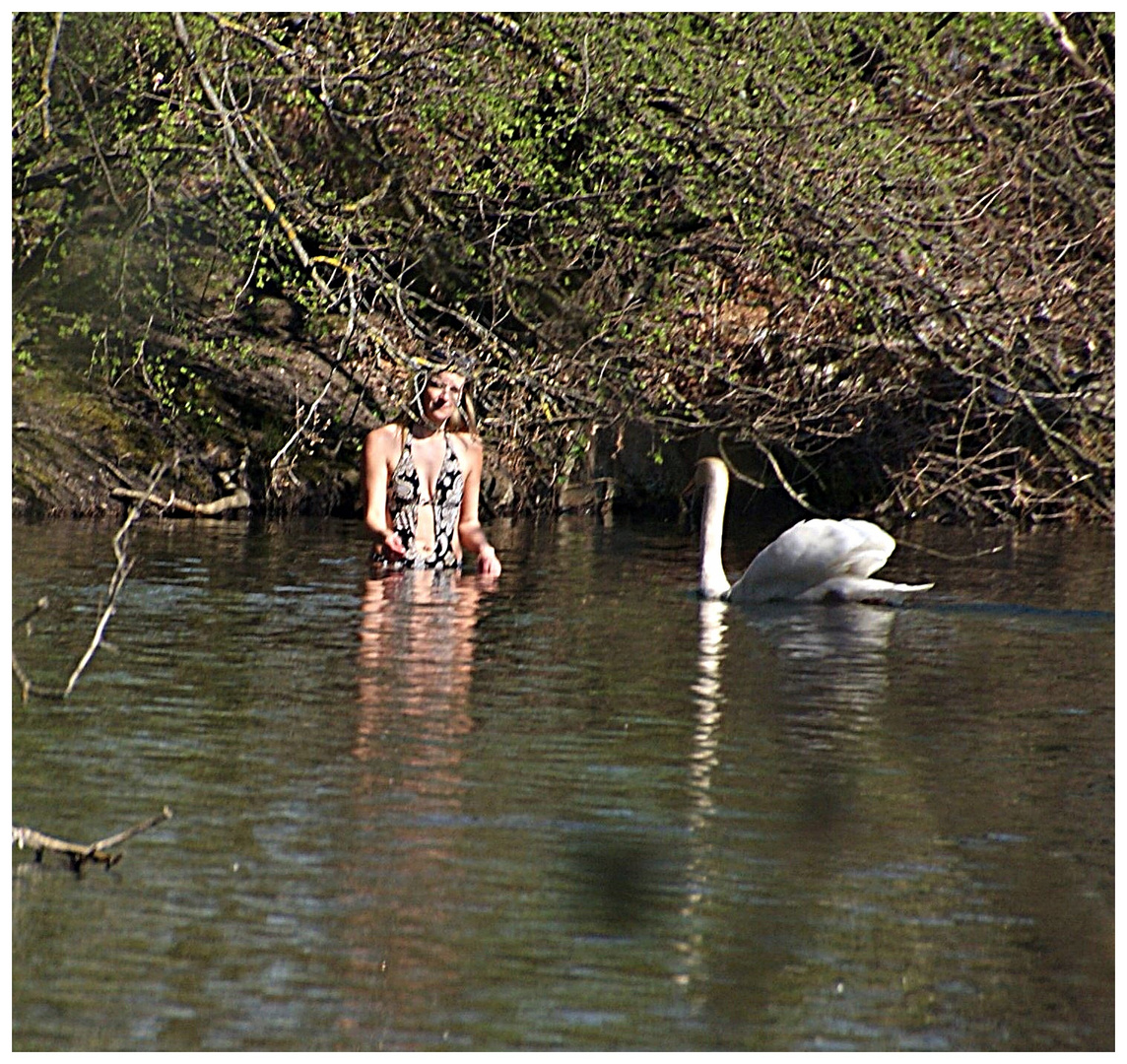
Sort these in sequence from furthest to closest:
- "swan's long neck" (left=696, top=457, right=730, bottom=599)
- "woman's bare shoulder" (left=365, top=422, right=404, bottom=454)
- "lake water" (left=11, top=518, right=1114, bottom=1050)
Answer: "woman's bare shoulder" (left=365, top=422, right=404, bottom=454) < "swan's long neck" (left=696, top=457, right=730, bottom=599) < "lake water" (left=11, top=518, right=1114, bottom=1050)

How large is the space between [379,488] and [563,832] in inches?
325

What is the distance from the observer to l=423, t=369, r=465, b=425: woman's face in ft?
47.4

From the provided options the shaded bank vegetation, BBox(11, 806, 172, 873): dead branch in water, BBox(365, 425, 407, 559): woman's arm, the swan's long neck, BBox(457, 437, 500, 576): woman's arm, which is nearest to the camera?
BBox(11, 806, 172, 873): dead branch in water

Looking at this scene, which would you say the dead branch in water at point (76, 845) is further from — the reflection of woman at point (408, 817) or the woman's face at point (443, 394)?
the woman's face at point (443, 394)

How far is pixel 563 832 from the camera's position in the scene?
6734 millimetres

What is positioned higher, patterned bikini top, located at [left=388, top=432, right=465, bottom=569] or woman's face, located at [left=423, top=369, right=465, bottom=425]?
woman's face, located at [left=423, top=369, right=465, bottom=425]

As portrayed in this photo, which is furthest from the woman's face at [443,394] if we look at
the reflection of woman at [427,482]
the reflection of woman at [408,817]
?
the reflection of woman at [408,817]

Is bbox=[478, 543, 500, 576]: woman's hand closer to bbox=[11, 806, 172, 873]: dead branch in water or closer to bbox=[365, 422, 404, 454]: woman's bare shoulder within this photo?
bbox=[365, 422, 404, 454]: woman's bare shoulder

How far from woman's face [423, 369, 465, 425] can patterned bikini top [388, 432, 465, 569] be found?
15.1 inches

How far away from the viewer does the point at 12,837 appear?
20.8 feet

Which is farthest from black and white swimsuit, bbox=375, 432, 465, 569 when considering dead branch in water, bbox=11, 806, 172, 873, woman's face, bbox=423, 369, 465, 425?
dead branch in water, bbox=11, 806, 172, 873

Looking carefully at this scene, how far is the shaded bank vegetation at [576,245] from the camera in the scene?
16.7 metres

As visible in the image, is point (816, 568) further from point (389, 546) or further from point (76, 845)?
point (76, 845)

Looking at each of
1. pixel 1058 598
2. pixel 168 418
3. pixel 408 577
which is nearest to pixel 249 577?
pixel 408 577
